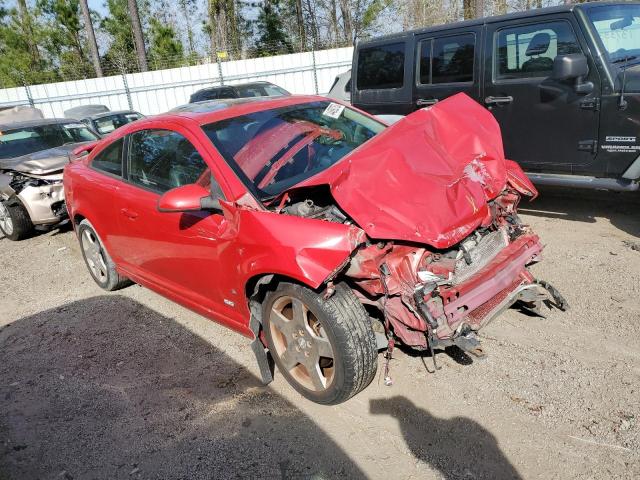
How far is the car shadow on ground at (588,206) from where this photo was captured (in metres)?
5.26

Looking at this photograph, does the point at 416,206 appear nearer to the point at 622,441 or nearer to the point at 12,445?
the point at 622,441

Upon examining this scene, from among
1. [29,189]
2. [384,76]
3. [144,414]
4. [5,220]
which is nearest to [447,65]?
[384,76]

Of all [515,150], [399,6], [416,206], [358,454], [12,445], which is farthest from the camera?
[399,6]

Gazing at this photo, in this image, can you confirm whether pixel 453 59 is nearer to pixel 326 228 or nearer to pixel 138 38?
pixel 326 228

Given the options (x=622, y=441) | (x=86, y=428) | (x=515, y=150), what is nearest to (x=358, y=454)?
(x=622, y=441)

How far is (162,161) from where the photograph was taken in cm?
360

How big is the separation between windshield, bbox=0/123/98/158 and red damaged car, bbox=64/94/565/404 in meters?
4.53

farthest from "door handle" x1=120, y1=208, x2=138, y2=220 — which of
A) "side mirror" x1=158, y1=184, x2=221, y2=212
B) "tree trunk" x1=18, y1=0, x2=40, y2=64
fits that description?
"tree trunk" x1=18, y1=0, x2=40, y2=64

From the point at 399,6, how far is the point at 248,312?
2709cm

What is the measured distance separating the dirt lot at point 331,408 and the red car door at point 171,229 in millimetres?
468

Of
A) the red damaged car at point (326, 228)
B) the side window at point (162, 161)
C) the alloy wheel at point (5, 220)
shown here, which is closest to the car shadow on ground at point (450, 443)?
the red damaged car at point (326, 228)

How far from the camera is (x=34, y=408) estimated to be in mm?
3260

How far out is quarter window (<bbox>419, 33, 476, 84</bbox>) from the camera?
5.77 m

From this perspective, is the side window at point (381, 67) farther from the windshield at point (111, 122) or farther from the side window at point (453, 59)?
the windshield at point (111, 122)
